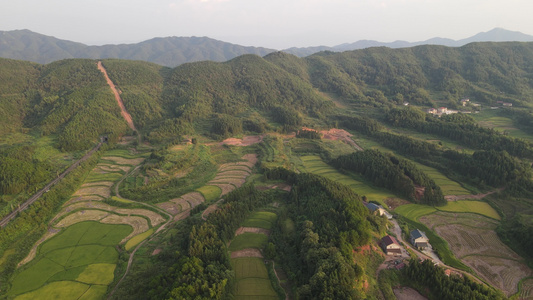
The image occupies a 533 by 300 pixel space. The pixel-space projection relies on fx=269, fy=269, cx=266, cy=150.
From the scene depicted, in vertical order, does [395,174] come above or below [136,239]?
above

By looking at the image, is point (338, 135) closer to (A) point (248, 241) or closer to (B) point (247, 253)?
(A) point (248, 241)

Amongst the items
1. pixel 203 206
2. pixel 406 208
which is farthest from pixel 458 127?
pixel 203 206

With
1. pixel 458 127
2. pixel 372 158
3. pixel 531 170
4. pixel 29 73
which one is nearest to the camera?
pixel 531 170

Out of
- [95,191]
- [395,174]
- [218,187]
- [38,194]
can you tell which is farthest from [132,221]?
[395,174]

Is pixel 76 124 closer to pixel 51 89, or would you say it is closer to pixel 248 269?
pixel 51 89

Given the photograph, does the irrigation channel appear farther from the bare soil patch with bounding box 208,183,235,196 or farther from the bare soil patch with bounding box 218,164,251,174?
the bare soil patch with bounding box 218,164,251,174

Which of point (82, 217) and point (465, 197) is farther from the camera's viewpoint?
point (465, 197)

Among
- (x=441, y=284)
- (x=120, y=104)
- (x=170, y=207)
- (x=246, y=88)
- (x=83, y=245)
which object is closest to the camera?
(x=441, y=284)
